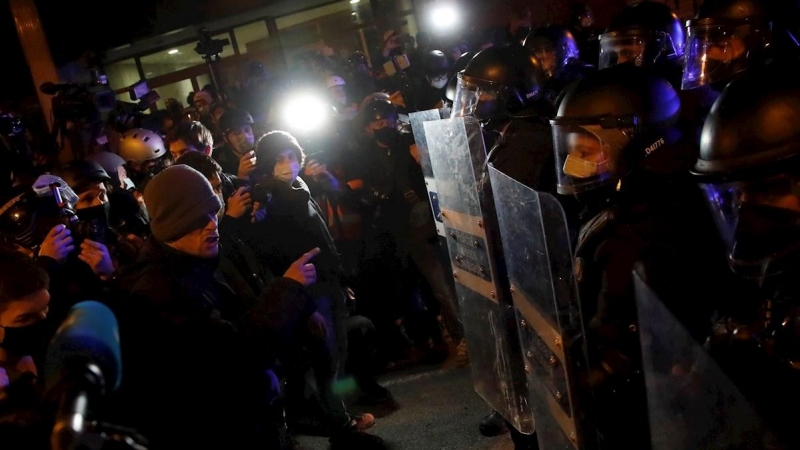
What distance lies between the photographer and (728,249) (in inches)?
75.4

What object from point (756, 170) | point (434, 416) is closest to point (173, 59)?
point (434, 416)

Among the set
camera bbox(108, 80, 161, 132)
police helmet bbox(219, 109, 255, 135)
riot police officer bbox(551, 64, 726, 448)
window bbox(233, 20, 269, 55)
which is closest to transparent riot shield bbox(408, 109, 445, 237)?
riot police officer bbox(551, 64, 726, 448)

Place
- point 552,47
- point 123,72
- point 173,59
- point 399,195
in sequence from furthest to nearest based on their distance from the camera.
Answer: point 123,72 < point 173,59 < point 399,195 < point 552,47

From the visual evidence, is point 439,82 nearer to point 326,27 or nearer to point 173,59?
point 326,27

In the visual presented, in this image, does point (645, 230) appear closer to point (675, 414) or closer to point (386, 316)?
point (675, 414)

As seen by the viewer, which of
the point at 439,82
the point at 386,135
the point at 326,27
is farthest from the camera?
the point at 326,27

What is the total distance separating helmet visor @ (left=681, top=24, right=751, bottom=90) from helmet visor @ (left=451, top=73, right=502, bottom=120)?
992 mm

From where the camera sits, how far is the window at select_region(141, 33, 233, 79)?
12406 millimetres

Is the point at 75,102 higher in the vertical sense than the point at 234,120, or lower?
higher

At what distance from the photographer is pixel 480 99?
3.59 metres

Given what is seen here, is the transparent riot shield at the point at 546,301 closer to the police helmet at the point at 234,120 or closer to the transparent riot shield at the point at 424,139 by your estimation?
the transparent riot shield at the point at 424,139

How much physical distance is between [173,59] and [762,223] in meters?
12.7

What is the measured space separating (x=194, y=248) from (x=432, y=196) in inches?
78.7

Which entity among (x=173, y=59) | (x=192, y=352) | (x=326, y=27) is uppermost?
(x=173, y=59)
